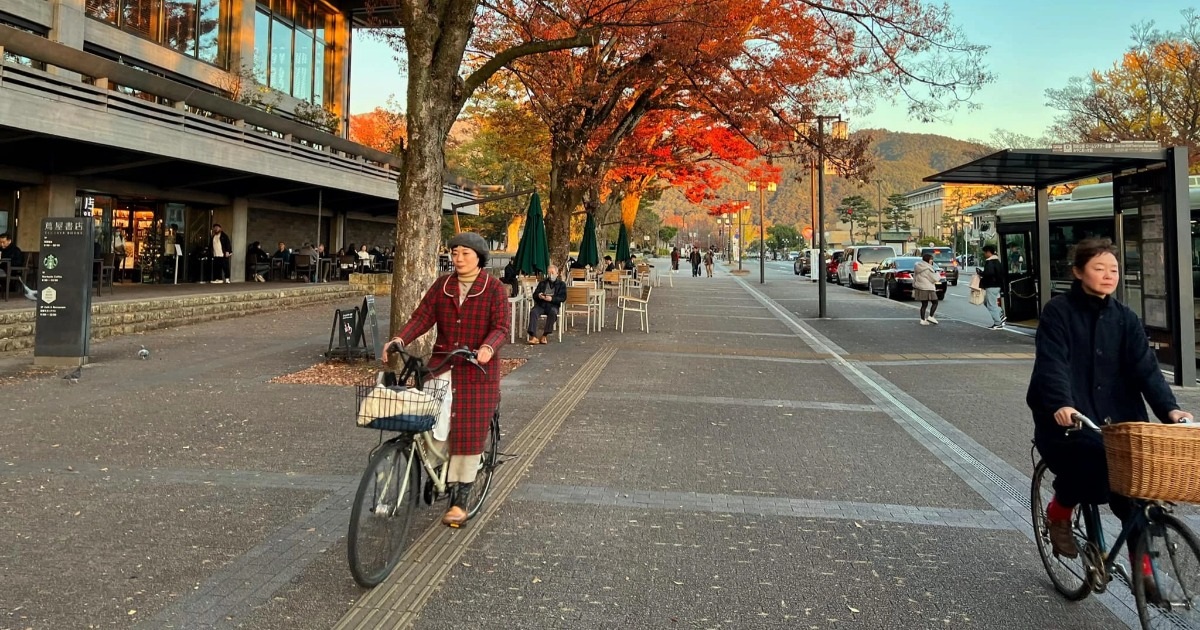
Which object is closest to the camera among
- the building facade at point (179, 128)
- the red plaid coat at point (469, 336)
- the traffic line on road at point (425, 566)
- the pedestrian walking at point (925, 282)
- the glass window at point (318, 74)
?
the traffic line on road at point (425, 566)

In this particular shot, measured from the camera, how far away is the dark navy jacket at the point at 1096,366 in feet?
10.3

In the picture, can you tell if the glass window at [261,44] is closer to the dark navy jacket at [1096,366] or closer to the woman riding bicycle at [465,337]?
the woman riding bicycle at [465,337]

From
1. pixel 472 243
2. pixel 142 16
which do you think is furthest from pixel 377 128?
pixel 472 243

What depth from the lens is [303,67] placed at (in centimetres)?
3042

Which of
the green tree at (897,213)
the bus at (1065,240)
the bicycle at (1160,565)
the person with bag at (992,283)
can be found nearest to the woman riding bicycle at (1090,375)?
the bicycle at (1160,565)

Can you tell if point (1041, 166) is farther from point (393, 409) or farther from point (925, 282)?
point (393, 409)

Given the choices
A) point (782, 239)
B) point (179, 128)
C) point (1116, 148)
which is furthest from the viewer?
point (782, 239)

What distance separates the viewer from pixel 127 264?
2086 centimetres

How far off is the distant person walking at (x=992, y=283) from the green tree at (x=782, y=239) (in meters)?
123

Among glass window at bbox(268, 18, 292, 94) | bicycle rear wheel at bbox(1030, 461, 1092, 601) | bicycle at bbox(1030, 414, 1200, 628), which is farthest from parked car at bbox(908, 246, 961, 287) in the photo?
bicycle at bbox(1030, 414, 1200, 628)

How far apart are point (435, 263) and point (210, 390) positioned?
9.37ft

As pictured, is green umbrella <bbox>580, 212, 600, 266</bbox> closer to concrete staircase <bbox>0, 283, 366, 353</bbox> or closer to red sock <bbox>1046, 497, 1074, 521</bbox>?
concrete staircase <bbox>0, 283, 366, 353</bbox>

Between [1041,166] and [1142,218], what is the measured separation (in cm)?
178

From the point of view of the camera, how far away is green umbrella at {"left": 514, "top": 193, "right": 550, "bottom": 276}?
15906 mm
